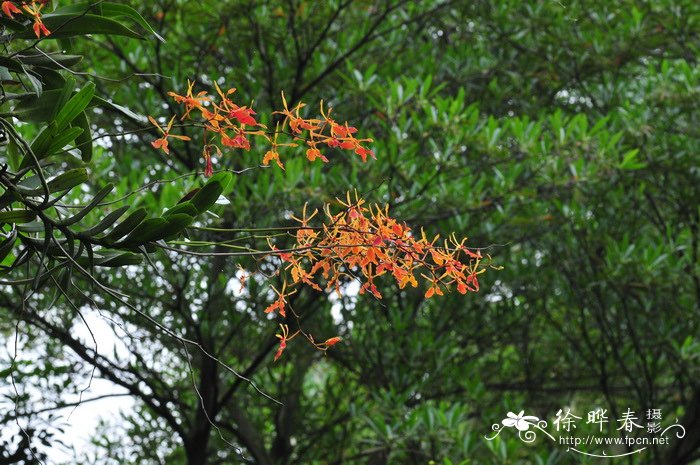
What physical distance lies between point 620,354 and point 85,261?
5218 millimetres

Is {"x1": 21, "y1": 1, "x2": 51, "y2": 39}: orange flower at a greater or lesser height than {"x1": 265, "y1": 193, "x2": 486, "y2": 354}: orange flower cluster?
greater

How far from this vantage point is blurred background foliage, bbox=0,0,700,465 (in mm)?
4949

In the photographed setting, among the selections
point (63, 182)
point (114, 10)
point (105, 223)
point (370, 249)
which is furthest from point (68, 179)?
point (370, 249)

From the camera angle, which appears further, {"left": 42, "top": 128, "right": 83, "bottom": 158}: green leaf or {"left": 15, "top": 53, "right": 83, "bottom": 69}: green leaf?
{"left": 15, "top": 53, "right": 83, "bottom": 69}: green leaf

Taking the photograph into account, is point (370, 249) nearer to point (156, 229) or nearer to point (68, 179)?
point (156, 229)

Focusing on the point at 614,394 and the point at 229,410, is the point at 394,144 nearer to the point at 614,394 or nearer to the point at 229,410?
the point at 229,410

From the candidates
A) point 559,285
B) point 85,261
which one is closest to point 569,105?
point 559,285

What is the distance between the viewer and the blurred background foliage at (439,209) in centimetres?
495

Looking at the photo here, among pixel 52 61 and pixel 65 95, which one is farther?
pixel 52 61

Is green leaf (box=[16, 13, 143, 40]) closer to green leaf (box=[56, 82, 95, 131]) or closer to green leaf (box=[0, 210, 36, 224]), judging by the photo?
green leaf (box=[56, 82, 95, 131])

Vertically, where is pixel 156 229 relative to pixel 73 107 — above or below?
below

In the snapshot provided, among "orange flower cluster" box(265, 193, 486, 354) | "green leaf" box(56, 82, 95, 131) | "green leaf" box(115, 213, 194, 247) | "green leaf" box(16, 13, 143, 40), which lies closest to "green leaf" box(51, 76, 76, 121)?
"green leaf" box(56, 82, 95, 131)

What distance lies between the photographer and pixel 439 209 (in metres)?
5.13

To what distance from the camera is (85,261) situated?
188 centimetres
